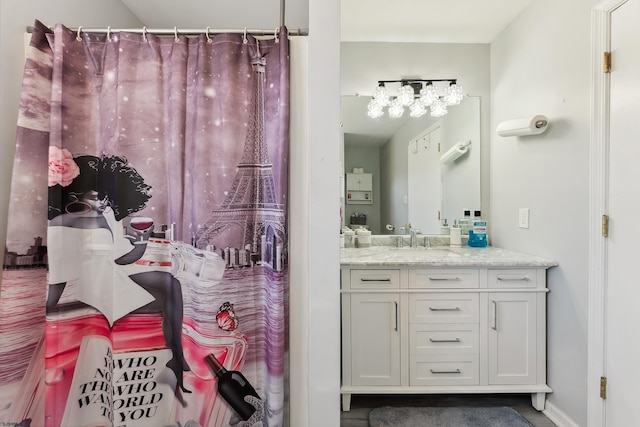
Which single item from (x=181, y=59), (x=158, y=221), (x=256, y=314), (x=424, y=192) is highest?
(x=181, y=59)

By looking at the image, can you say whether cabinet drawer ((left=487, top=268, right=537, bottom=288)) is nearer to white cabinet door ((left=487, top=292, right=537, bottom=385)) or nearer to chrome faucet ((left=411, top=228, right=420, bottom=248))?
white cabinet door ((left=487, top=292, right=537, bottom=385))

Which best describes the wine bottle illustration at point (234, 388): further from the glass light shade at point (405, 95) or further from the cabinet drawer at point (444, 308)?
the glass light shade at point (405, 95)

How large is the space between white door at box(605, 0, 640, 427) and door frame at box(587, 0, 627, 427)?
0.06ft

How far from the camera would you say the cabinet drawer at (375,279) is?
6.00ft

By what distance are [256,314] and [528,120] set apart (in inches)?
76.0

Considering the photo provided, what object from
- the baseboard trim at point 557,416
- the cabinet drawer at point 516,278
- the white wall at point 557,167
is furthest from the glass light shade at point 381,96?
the baseboard trim at point 557,416

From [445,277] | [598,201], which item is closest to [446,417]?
[445,277]

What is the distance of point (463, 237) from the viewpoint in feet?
7.87

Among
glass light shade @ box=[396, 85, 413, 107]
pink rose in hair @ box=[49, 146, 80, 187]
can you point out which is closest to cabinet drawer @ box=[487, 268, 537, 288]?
glass light shade @ box=[396, 85, 413, 107]

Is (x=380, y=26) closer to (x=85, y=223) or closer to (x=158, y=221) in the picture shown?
(x=158, y=221)

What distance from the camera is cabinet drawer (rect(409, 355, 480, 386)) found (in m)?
1.81

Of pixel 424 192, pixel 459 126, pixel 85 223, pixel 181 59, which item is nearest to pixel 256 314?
pixel 85 223

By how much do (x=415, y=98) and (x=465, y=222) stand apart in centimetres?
106

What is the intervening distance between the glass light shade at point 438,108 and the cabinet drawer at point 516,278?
1264mm
